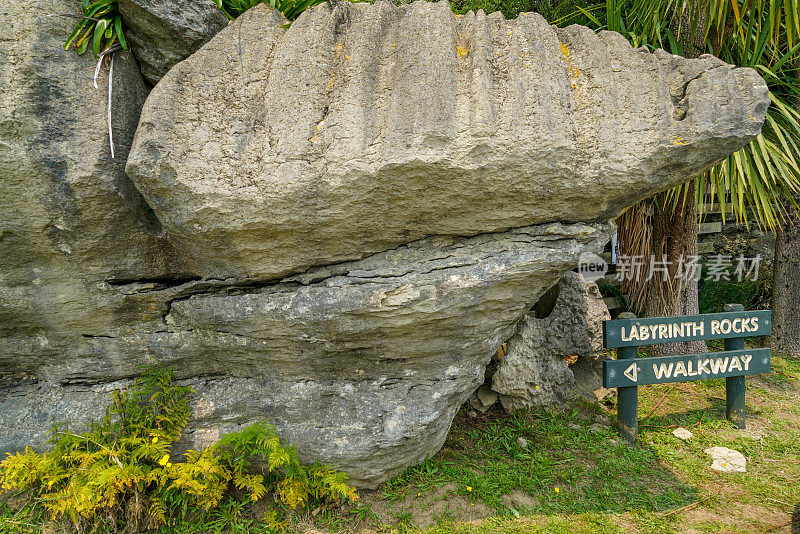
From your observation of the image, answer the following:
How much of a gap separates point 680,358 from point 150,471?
3.46 m

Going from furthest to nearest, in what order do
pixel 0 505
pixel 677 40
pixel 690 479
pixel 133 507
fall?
1. pixel 677 40
2. pixel 690 479
3. pixel 0 505
4. pixel 133 507

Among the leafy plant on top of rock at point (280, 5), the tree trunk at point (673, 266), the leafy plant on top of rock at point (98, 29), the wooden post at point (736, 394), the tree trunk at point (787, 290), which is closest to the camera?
the leafy plant on top of rock at point (98, 29)

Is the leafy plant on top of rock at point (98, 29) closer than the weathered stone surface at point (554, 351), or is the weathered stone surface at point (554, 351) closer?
the leafy plant on top of rock at point (98, 29)

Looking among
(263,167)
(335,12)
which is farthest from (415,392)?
(335,12)

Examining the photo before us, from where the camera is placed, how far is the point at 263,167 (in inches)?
91.8

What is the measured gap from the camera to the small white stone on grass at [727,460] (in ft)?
10.5

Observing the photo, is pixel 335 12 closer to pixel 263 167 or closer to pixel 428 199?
pixel 263 167

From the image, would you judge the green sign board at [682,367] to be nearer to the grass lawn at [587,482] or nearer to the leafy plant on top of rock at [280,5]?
the grass lawn at [587,482]

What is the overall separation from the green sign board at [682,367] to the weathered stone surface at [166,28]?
10.6 feet

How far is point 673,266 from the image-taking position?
4891 millimetres

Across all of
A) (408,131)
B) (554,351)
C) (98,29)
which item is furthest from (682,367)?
(98,29)

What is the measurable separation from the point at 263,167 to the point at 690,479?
312 cm

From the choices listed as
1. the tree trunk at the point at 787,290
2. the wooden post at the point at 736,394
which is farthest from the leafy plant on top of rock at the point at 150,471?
the tree trunk at the point at 787,290

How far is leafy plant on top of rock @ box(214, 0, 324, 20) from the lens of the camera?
279 cm
